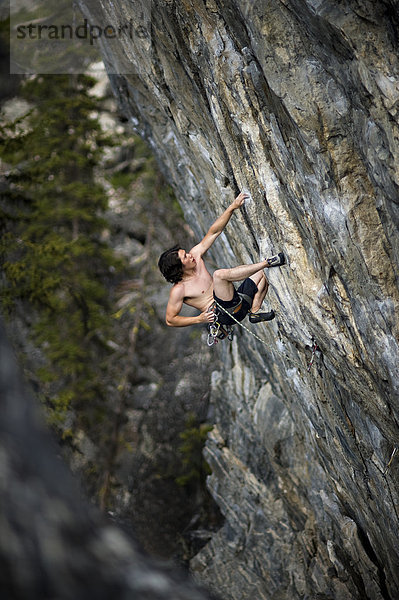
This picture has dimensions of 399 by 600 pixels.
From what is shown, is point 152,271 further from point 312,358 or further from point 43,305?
point 312,358

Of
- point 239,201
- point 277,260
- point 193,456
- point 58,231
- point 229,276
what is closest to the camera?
point 277,260

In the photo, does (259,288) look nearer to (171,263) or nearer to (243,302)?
(243,302)

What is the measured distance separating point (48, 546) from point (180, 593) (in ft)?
1.94

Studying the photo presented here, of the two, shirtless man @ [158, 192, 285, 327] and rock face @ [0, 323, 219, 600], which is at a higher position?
rock face @ [0, 323, 219, 600]

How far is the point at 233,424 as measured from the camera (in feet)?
47.4

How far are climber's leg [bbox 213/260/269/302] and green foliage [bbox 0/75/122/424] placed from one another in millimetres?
10326

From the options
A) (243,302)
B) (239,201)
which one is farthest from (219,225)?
(243,302)

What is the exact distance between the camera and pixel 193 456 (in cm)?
1738

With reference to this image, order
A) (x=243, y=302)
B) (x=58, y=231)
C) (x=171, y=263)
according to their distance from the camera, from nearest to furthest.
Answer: (x=171, y=263)
(x=243, y=302)
(x=58, y=231)

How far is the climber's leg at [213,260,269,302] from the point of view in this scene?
241 inches

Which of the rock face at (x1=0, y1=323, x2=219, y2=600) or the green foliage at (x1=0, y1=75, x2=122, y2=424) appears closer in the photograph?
the rock face at (x1=0, y1=323, x2=219, y2=600)

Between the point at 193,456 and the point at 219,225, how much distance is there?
1241 cm

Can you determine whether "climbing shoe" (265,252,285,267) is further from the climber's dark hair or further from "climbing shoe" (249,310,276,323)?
"climbing shoe" (249,310,276,323)

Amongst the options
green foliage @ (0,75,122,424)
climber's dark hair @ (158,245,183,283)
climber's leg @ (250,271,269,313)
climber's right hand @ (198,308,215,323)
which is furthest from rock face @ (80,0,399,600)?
green foliage @ (0,75,122,424)
